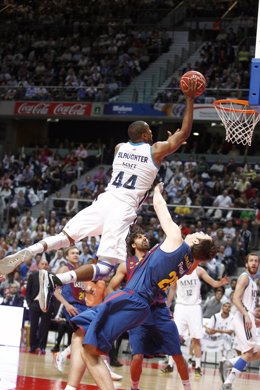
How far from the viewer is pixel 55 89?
96.3 feet

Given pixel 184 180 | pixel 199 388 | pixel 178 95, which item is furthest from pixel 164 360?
pixel 178 95

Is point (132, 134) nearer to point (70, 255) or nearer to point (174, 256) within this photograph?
point (174, 256)

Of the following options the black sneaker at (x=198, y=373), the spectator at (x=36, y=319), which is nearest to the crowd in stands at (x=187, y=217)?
the spectator at (x=36, y=319)

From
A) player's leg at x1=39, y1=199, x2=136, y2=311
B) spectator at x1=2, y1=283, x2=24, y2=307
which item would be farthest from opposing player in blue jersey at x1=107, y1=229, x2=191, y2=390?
spectator at x1=2, y1=283, x2=24, y2=307

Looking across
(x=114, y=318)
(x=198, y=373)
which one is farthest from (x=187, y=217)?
(x=114, y=318)

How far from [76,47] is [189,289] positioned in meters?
19.6

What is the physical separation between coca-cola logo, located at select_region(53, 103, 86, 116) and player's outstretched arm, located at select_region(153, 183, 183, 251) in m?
21.9

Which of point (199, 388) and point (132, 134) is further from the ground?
point (132, 134)

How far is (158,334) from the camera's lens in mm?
8492

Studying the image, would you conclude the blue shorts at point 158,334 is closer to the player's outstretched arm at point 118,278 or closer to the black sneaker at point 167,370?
the player's outstretched arm at point 118,278

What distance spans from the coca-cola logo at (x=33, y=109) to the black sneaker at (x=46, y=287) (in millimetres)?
21856

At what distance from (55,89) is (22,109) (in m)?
1.45

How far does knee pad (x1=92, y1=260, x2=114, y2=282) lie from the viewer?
799cm

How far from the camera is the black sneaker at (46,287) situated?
292 inches
